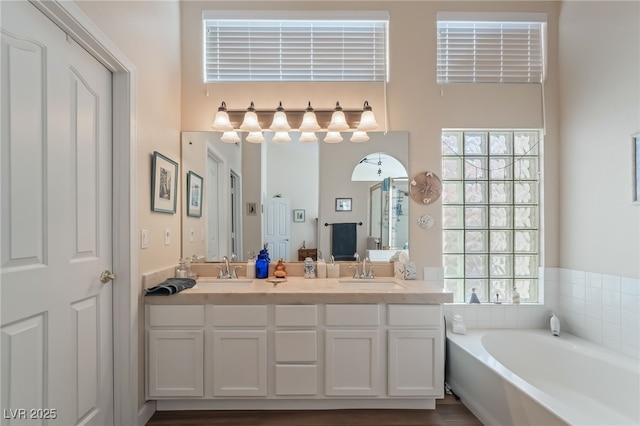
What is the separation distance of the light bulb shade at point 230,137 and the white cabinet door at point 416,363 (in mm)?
1856

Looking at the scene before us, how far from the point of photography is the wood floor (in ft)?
6.39

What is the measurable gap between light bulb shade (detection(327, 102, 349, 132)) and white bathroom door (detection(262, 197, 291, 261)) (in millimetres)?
694

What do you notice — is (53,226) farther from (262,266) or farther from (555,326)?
(555,326)

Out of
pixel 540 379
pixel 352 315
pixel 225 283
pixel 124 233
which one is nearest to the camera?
pixel 124 233

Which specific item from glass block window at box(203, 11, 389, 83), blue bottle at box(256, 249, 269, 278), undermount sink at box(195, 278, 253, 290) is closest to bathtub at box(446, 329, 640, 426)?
blue bottle at box(256, 249, 269, 278)

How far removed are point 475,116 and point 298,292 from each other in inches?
80.1

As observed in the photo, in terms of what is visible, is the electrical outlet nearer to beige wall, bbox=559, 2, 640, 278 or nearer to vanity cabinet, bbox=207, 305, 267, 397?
vanity cabinet, bbox=207, 305, 267, 397

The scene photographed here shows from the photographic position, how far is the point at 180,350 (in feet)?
6.48

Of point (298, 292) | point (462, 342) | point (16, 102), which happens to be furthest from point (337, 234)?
point (16, 102)

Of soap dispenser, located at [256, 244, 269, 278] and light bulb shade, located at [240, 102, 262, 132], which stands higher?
light bulb shade, located at [240, 102, 262, 132]

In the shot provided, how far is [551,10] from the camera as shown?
2584mm

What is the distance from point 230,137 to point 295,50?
2.98ft

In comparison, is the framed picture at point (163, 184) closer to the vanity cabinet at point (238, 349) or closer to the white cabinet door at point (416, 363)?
the vanity cabinet at point (238, 349)

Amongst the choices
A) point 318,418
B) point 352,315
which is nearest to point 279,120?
point 352,315
